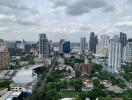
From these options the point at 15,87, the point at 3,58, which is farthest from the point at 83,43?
the point at 15,87

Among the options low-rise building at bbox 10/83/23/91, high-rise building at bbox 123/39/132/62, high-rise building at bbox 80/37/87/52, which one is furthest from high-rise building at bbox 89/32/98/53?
low-rise building at bbox 10/83/23/91

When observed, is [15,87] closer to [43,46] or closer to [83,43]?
[43,46]

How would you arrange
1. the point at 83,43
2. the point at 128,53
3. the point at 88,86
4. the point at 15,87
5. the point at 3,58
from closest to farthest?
1. the point at 15,87
2. the point at 88,86
3. the point at 3,58
4. the point at 128,53
5. the point at 83,43

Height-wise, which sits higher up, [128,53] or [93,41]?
[93,41]

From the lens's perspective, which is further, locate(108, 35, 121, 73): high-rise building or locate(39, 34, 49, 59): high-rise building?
locate(39, 34, 49, 59): high-rise building

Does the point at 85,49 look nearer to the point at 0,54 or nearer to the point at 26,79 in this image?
the point at 0,54

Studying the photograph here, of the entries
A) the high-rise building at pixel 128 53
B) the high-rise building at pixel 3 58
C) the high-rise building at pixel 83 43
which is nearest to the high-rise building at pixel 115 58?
the high-rise building at pixel 128 53

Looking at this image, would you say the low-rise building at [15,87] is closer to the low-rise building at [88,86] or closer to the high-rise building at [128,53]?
the low-rise building at [88,86]

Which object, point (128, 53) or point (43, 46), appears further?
point (43, 46)

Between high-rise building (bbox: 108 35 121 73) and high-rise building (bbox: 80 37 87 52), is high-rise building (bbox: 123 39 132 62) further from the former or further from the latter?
high-rise building (bbox: 80 37 87 52)

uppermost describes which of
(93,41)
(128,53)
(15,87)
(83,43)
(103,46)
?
(93,41)

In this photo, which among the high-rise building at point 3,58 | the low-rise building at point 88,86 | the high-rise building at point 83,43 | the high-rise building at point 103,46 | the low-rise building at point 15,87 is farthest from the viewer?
the high-rise building at point 83,43

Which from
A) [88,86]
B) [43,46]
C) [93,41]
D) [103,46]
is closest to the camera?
[88,86]
